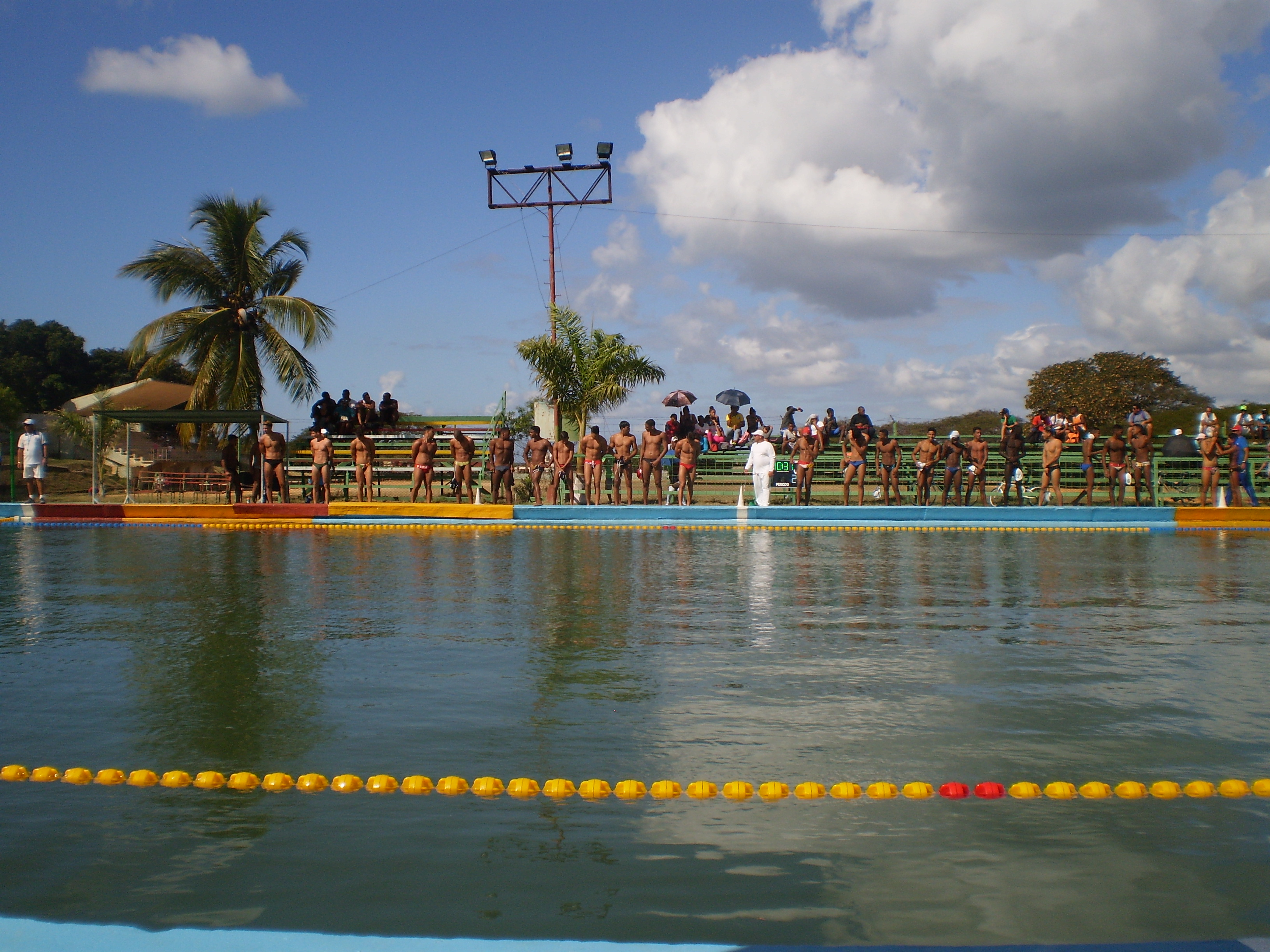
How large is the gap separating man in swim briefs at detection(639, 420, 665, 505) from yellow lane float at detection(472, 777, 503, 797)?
52.1 ft

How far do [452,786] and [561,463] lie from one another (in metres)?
17.4

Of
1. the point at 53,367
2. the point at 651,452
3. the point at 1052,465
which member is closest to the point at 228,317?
the point at 651,452

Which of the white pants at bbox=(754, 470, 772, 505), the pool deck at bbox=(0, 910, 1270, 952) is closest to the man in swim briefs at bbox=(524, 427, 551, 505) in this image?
the white pants at bbox=(754, 470, 772, 505)

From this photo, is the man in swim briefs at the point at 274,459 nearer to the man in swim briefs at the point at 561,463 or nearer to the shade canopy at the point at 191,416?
the shade canopy at the point at 191,416

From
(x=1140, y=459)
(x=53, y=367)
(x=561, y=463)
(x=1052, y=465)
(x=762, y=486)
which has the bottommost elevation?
(x=762, y=486)

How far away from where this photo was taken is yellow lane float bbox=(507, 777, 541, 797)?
4246 mm

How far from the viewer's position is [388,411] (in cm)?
2469

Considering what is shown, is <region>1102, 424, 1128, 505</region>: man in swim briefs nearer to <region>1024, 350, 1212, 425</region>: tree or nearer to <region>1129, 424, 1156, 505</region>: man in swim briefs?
<region>1129, 424, 1156, 505</region>: man in swim briefs

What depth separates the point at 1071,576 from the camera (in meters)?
10.9

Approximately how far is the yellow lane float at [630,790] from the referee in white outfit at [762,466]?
15292 millimetres

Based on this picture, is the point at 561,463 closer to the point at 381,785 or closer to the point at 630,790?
the point at 381,785

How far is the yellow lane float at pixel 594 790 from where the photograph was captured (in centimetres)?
423

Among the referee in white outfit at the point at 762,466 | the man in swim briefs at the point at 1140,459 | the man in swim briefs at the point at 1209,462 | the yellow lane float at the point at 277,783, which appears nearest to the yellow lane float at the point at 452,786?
the yellow lane float at the point at 277,783

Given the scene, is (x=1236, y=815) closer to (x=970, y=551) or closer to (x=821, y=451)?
(x=970, y=551)
